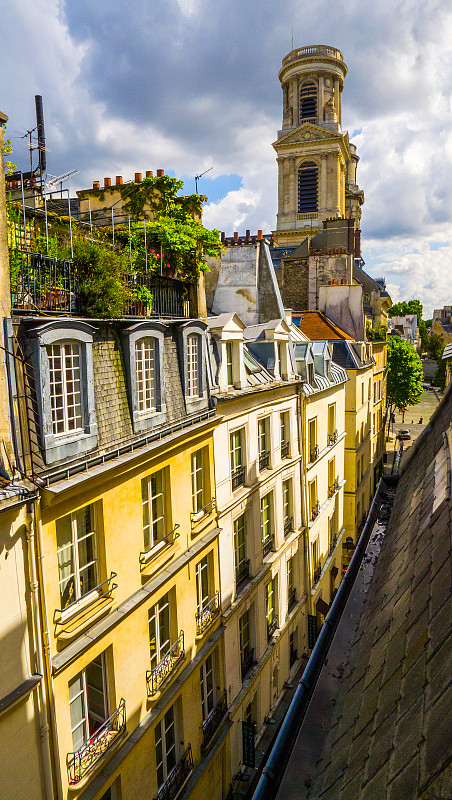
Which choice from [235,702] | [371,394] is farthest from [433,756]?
[371,394]

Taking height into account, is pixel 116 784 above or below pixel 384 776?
below

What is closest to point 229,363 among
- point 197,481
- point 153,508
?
point 197,481

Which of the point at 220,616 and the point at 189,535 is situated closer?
the point at 189,535

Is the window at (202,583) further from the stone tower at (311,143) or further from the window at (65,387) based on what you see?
the stone tower at (311,143)

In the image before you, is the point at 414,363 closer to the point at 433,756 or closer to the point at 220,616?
the point at 220,616

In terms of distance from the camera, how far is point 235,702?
14.0 metres

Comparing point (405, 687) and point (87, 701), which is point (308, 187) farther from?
point (405, 687)

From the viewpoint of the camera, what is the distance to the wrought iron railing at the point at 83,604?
7.86 m

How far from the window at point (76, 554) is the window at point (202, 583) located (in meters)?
4.12

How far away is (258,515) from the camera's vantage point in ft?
51.4

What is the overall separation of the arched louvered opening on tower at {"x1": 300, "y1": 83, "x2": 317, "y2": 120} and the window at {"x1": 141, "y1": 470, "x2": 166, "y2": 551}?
241 ft

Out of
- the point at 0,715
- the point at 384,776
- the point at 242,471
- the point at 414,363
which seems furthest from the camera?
the point at 414,363

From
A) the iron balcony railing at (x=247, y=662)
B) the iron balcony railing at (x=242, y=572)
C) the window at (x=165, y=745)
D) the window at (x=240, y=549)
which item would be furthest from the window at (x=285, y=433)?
the window at (x=165, y=745)

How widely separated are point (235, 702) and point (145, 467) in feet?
27.1
